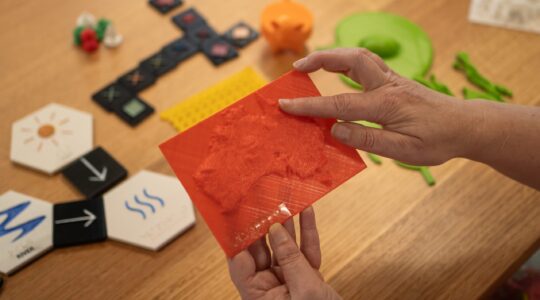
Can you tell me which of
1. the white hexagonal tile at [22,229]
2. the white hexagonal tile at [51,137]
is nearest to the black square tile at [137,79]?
the white hexagonal tile at [51,137]

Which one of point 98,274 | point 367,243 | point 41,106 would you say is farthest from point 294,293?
point 41,106

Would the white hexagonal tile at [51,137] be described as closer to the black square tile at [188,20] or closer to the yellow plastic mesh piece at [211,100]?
the yellow plastic mesh piece at [211,100]

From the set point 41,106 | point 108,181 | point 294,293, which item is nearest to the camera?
point 294,293

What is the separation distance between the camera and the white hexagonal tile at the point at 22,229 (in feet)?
2.52

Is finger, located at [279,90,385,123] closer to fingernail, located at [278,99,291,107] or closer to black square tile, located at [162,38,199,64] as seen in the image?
fingernail, located at [278,99,291,107]

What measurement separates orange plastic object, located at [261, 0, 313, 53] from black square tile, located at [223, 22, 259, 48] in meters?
0.06

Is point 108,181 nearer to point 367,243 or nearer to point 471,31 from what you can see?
point 367,243

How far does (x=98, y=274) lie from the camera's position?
0.77 m

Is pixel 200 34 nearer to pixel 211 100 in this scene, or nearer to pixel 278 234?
pixel 211 100

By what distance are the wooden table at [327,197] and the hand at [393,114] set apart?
0.51 ft

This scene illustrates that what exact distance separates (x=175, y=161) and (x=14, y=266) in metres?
0.38

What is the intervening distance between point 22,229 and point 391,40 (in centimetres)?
89

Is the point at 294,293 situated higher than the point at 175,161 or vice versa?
the point at 175,161

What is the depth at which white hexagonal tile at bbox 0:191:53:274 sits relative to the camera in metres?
0.77
